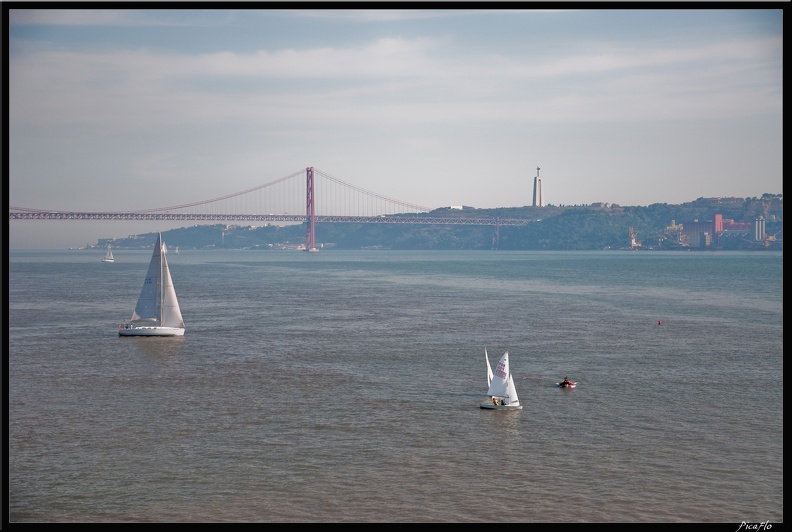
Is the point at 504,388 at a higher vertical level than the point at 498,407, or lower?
higher

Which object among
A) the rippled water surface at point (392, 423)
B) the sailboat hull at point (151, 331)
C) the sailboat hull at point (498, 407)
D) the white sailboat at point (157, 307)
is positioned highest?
the white sailboat at point (157, 307)

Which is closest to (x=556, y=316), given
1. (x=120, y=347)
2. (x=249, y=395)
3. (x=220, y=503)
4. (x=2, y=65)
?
(x=120, y=347)

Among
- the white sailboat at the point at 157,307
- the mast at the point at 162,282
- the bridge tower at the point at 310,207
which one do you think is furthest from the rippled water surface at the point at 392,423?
the bridge tower at the point at 310,207

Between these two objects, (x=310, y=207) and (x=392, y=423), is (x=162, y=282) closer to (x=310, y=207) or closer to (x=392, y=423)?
(x=392, y=423)

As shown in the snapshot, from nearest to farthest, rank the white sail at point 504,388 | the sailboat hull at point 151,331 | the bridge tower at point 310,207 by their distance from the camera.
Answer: the white sail at point 504,388 → the sailboat hull at point 151,331 → the bridge tower at point 310,207

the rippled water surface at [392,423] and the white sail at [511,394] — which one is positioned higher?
the white sail at [511,394]

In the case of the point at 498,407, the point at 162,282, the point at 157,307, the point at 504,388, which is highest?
the point at 162,282

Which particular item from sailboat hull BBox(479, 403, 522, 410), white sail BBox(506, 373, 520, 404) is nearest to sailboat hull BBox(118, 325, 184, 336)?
sailboat hull BBox(479, 403, 522, 410)

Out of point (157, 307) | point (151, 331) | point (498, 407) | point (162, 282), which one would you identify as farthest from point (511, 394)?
point (157, 307)

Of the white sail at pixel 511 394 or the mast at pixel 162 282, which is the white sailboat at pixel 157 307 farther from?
the white sail at pixel 511 394
